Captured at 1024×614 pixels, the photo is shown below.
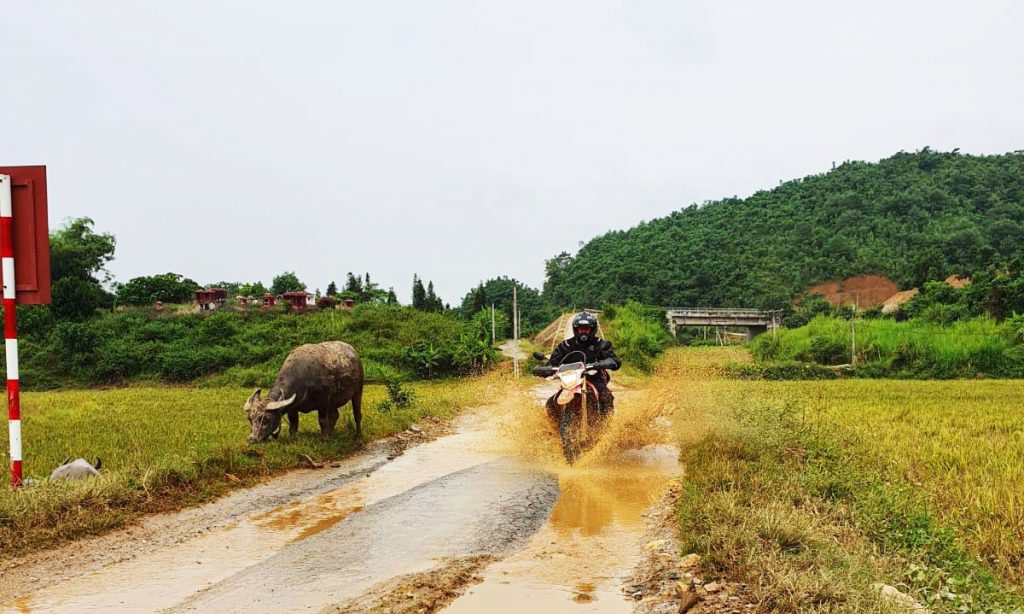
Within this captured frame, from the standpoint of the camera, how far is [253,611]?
4328mm

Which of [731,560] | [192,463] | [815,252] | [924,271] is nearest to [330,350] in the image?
[192,463]

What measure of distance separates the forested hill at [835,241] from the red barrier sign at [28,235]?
198ft

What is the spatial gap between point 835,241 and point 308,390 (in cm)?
6797

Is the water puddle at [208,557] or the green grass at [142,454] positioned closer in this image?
the water puddle at [208,557]

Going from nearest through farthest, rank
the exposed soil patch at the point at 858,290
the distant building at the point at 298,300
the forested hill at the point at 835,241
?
the distant building at the point at 298,300
the exposed soil patch at the point at 858,290
the forested hill at the point at 835,241

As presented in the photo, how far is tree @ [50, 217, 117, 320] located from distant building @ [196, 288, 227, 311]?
18.3 ft

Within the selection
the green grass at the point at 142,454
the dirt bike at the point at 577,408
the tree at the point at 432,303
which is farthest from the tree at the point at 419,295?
the dirt bike at the point at 577,408

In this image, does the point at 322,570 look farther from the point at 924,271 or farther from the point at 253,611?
the point at 924,271

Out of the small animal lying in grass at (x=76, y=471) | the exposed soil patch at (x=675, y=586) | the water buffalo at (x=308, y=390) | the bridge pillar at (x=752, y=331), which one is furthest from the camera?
the bridge pillar at (x=752, y=331)

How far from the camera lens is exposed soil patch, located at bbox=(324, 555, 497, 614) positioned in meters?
4.27

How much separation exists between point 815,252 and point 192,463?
7050 centimetres

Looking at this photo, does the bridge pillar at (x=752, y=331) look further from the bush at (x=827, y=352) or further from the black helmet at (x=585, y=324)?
the black helmet at (x=585, y=324)

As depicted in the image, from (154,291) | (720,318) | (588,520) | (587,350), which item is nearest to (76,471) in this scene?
(588,520)

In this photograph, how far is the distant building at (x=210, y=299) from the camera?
39.8 meters
